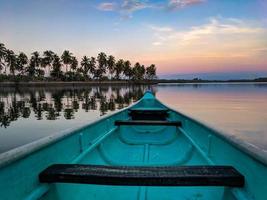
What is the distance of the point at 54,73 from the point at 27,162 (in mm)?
132019

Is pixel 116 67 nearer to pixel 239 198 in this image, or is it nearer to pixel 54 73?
pixel 54 73

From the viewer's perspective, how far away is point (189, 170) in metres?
2.79

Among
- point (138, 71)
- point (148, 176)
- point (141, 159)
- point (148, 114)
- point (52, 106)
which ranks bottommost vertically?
point (52, 106)

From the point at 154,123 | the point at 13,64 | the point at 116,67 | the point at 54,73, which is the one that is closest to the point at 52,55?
the point at 54,73

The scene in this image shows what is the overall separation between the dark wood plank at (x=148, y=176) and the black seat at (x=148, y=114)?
7.50m

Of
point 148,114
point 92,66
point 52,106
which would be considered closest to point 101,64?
point 92,66

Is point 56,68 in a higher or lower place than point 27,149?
higher

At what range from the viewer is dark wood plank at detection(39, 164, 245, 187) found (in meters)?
2.58

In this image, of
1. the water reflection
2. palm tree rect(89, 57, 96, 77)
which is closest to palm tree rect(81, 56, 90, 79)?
palm tree rect(89, 57, 96, 77)

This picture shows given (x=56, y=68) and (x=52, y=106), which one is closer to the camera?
(x=52, y=106)

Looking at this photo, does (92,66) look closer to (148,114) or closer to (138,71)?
(138,71)

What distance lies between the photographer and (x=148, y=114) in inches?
410

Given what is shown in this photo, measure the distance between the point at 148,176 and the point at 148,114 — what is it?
7.79 m

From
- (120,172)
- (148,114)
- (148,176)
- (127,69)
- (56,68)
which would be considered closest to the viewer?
(148,176)
